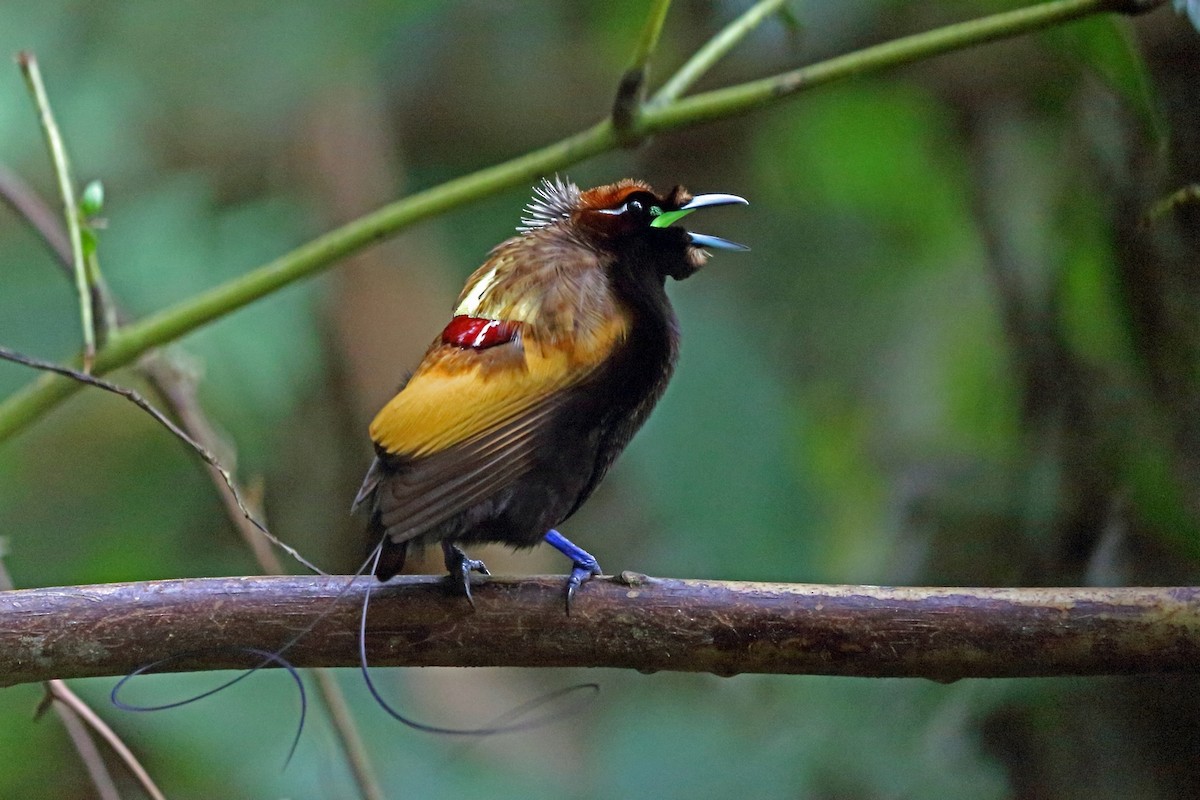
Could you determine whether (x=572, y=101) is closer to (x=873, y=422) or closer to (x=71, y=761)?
(x=873, y=422)

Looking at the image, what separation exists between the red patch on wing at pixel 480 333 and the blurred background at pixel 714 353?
1.19 metres

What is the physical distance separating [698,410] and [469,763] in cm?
104

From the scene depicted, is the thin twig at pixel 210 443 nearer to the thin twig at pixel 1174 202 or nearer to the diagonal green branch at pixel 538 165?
the diagonal green branch at pixel 538 165

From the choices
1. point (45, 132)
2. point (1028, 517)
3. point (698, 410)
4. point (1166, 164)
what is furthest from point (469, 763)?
point (1166, 164)

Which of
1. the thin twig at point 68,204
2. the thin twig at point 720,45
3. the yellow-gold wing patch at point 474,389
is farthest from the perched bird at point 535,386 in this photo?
the thin twig at point 68,204

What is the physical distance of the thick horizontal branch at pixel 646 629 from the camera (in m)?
1.72

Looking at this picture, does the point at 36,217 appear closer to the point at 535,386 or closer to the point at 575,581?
the point at 535,386

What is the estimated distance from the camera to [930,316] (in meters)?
4.00

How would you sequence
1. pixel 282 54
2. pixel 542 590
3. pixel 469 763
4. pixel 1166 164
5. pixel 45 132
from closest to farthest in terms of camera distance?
pixel 542 590
pixel 45 132
pixel 1166 164
pixel 469 763
pixel 282 54

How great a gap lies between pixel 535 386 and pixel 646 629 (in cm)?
37

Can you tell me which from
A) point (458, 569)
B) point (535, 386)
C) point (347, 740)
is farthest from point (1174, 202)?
point (347, 740)

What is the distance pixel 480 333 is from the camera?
1.80 meters

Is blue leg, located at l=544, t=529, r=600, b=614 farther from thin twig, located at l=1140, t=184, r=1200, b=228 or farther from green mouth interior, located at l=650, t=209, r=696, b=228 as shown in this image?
thin twig, located at l=1140, t=184, r=1200, b=228

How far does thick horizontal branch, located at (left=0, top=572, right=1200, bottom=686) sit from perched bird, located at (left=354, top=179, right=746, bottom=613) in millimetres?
78
